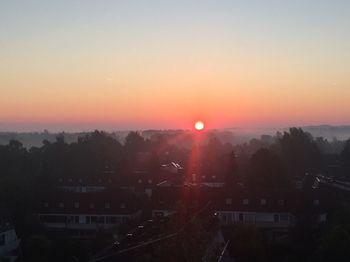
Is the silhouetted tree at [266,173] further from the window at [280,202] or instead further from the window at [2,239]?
the window at [2,239]

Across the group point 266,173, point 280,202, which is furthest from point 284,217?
point 266,173

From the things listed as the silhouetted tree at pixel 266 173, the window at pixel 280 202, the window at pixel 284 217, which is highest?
the silhouetted tree at pixel 266 173

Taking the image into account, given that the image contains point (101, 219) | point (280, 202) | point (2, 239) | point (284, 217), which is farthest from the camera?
point (101, 219)

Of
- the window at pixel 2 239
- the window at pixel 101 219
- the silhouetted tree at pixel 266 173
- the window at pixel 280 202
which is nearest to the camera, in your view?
the window at pixel 2 239

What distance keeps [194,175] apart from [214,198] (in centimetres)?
1521

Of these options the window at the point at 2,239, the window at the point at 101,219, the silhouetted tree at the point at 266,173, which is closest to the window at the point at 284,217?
the silhouetted tree at the point at 266,173

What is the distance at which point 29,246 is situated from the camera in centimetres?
2009

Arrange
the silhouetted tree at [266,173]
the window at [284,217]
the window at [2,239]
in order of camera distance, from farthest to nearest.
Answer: the silhouetted tree at [266,173] < the window at [284,217] < the window at [2,239]

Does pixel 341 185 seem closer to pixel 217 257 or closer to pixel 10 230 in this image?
pixel 10 230

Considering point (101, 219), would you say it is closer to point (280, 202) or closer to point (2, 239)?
point (2, 239)

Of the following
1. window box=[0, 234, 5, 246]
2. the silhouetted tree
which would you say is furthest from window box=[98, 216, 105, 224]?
the silhouetted tree

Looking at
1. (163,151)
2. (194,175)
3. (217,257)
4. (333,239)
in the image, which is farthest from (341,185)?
(163,151)

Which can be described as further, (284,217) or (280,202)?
(280,202)

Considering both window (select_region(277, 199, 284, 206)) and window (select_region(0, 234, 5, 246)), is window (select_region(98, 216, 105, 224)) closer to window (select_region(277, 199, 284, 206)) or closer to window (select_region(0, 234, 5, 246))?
window (select_region(0, 234, 5, 246))
